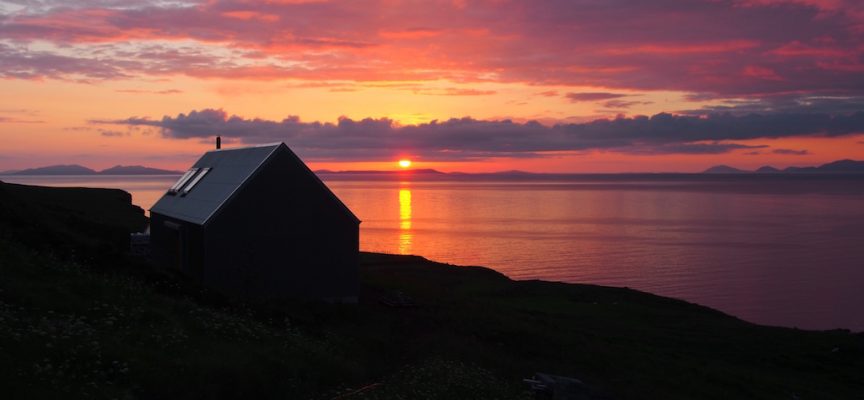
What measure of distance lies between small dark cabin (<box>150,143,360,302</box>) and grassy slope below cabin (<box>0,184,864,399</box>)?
1.92 meters

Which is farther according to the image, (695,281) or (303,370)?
(695,281)

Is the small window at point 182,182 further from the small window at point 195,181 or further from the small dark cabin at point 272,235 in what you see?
the small dark cabin at point 272,235

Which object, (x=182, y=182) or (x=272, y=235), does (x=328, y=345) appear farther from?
(x=182, y=182)

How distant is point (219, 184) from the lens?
3297 centimetres

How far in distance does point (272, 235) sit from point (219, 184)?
4.19m

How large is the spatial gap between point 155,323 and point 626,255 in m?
72.9

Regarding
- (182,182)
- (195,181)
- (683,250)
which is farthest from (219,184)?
(683,250)

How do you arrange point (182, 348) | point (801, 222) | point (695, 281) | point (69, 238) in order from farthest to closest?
point (801, 222) < point (695, 281) < point (69, 238) < point (182, 348)

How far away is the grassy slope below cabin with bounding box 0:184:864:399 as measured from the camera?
16.7 meters

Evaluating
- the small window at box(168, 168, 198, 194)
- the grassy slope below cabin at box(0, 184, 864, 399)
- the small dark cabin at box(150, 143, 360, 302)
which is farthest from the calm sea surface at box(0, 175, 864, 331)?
the small window at box(168, 168, 198, 194)

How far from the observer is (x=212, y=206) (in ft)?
101

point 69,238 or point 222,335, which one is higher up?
point 69,238

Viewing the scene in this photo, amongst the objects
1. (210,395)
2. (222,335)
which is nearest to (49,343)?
(210,395)

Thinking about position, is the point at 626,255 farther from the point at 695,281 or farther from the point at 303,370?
the point at 303,370
